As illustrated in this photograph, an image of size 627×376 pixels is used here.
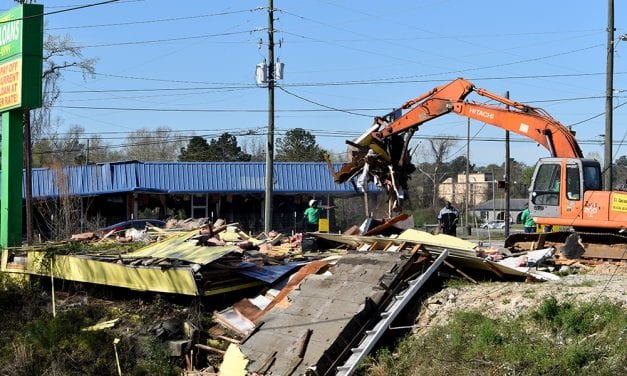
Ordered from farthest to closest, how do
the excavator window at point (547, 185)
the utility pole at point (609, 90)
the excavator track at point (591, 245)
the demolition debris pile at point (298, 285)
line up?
the utility pole at point (609, 90) → the excavator window at point (547, 185) → the excavator track at point (591, 245) → the demolition debris pile at point (298, 285)

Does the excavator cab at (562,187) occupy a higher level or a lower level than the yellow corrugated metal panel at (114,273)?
higher

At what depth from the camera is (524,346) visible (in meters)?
8.28

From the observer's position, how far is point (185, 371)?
428 inches

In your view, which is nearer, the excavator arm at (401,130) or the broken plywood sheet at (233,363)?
the broken plywood sheet at (233,363)

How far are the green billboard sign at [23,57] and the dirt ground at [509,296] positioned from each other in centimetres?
1140

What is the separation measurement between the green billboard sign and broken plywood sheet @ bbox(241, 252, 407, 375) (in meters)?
9.34

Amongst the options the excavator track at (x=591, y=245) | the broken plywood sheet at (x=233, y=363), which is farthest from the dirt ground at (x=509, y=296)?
the excavator track at (x=591, y=245)

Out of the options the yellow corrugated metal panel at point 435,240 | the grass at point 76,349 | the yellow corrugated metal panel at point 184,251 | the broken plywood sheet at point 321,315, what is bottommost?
the grass at point 76,349

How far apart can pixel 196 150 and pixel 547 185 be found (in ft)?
157

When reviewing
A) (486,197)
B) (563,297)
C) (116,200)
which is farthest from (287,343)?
(486,197)

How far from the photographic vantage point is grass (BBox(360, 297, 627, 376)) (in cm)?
782

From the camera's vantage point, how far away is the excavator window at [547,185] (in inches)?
618

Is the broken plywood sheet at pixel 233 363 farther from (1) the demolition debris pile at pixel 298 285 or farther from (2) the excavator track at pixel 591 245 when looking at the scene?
(2) the excavator track at pixel 591 245

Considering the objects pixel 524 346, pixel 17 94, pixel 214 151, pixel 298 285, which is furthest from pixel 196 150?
pixel 524 346
